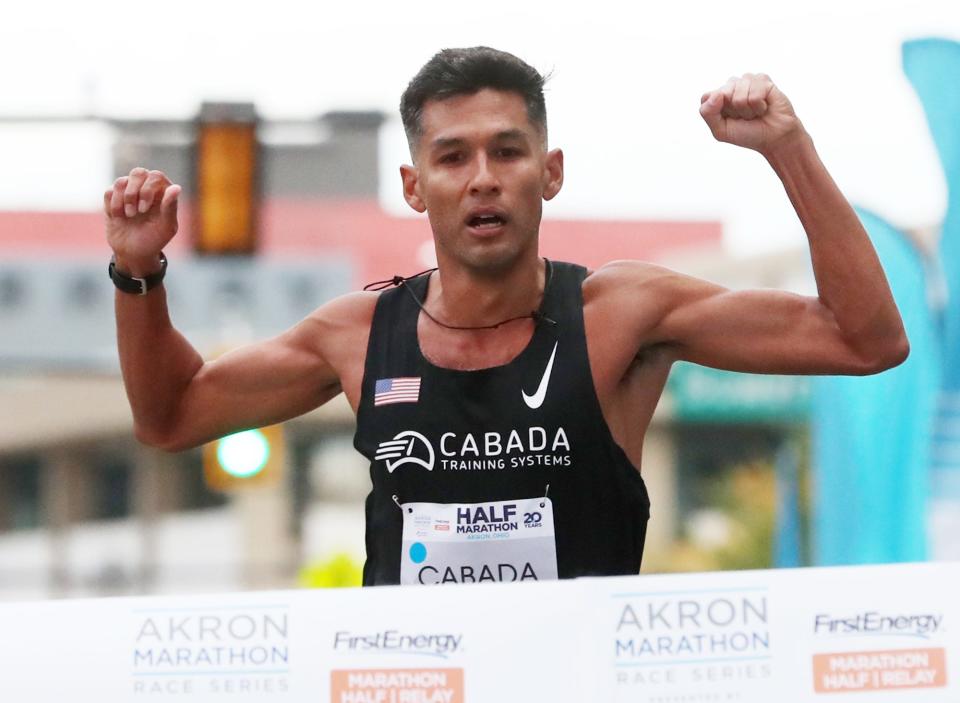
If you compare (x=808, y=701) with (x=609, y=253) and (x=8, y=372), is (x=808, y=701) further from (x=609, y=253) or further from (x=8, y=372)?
(x=8, y=372)

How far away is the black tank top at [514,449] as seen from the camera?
10.4ft

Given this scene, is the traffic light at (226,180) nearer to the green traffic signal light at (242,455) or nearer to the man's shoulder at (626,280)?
the green traffic signal light at (242,455)

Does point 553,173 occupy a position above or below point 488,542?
above

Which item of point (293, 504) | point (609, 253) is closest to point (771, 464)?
point (609, 253)

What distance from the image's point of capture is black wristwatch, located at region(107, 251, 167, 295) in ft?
10.8

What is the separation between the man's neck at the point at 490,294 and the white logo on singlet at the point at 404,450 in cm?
33

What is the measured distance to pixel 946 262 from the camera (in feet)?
28.8

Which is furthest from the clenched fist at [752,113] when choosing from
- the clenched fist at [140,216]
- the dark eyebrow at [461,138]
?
the clenched fist at [140,216]

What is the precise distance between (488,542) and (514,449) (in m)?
0.19

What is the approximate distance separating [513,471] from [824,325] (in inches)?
27.0

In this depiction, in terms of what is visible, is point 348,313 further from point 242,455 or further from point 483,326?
point 242,455

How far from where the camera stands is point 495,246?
10.7 feet

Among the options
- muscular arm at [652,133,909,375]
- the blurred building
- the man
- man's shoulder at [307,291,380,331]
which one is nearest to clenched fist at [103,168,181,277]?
the man

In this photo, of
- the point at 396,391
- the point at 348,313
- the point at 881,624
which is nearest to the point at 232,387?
the point at 348,313
